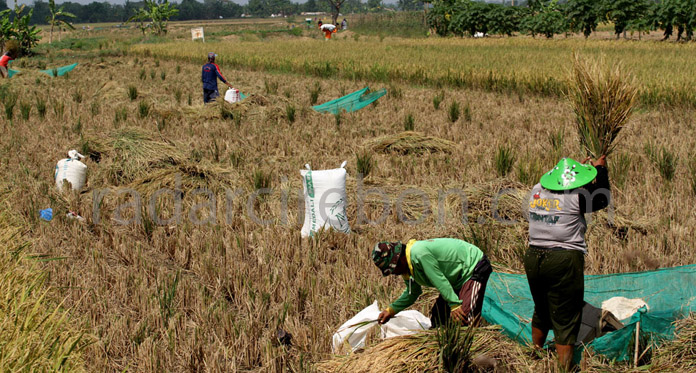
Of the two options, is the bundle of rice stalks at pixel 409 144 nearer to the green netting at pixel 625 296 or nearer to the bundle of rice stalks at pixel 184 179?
the bundle of rice stalks at pixel 184 179

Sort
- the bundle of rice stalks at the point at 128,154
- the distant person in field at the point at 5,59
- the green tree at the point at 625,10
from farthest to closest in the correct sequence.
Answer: the green tree at the point at 625,10, the distant person in field at the point at 5,59, the bundle of rice stalks at the point at 128,154

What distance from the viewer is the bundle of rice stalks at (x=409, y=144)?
8.59m

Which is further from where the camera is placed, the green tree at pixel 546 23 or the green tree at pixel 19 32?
the green tree at pixel 546 23

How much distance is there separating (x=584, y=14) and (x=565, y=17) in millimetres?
3052

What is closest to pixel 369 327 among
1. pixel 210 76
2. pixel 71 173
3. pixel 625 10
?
pixel 71 173

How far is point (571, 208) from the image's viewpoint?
312 cm

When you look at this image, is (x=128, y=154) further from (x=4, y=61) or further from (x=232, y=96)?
(x=4, y=61)

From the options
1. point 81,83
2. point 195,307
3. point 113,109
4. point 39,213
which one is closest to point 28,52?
point 81,83

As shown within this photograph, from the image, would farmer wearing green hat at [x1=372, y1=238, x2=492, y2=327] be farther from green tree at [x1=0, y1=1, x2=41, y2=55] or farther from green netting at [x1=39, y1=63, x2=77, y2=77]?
green tree at [x1=0, y1=1, x2=41, y2=55]

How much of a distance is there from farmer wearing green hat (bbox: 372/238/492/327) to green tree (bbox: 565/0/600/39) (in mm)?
42582

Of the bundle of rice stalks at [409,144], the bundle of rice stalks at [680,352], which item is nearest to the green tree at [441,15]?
the bundle of rice stalks at [409,144]

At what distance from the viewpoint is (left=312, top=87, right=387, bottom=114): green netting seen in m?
12.5

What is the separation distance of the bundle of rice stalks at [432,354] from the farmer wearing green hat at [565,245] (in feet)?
1.11

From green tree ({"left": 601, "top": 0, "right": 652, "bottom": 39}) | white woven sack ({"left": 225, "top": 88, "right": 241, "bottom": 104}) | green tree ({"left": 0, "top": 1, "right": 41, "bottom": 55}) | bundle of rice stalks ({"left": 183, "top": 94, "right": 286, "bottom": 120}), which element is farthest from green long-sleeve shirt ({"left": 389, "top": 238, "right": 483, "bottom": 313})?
green tree ({"left": 601, "top": 0, "right": 652, "bottom": 39})
